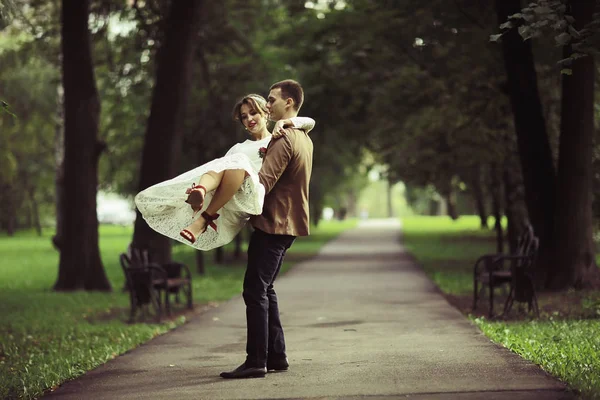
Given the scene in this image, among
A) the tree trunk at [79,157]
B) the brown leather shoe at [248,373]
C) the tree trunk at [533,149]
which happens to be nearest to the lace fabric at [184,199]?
the brown leather shoe at [248,373]

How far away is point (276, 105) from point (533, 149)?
8607mm

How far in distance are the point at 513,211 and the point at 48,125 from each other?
99.0 ft

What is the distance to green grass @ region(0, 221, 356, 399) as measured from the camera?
816 centimetres

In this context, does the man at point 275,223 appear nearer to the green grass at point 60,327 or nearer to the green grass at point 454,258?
the green grass at point 60,327

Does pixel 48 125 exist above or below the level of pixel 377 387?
above

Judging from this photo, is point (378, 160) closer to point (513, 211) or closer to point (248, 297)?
point (513, 211)

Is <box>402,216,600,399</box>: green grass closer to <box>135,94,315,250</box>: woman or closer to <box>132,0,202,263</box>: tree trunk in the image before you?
<box>135,94,315,250</box>: woman

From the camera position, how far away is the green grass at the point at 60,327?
816 centimetres

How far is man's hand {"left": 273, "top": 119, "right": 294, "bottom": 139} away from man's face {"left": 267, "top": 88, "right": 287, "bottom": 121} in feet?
0.35

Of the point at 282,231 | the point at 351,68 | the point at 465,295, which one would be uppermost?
the point at 351,68

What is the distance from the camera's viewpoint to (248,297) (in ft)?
23.1

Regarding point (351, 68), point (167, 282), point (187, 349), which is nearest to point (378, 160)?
point (351, 68)

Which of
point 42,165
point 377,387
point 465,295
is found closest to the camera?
point 377,387

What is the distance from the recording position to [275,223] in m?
6.91
